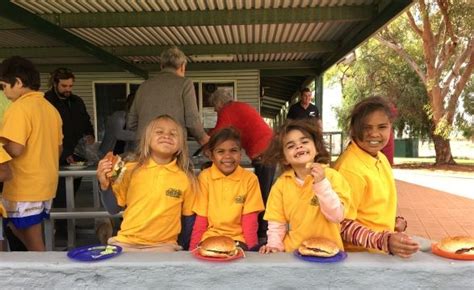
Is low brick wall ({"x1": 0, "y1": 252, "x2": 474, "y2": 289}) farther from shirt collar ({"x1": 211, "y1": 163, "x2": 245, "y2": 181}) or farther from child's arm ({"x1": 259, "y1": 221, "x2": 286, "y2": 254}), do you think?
shirt collar ({"x1": 211, "y1": 163, "x2": 245, "y2": 181})

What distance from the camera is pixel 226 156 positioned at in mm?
2779

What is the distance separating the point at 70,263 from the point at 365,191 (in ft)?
4.42

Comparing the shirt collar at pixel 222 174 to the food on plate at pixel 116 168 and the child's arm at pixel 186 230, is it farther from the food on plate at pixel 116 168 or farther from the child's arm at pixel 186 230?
the food on plate at pixel 116 168

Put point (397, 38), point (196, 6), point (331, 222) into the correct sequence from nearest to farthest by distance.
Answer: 1. point (331, 222)
2. point (196, 6)
3. point (397, 38)

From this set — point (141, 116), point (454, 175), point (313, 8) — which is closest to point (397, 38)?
point (454, 175)

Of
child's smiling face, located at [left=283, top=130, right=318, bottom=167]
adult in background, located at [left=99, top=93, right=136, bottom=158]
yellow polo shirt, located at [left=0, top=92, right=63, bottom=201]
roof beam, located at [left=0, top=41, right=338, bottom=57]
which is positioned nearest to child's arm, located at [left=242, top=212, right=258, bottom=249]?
child's smiling face, located at [left=283, top=130, right=318, bottom=167]

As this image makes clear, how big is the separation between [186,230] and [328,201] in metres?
1.09

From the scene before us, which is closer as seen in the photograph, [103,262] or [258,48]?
[103,262]

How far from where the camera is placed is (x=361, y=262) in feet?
5.48

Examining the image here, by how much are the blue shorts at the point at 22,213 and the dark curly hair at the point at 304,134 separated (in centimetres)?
165

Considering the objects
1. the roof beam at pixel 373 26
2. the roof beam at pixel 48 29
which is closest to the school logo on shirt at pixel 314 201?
the roof beam at pixel 373 26

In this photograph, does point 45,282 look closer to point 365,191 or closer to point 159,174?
point 159,174

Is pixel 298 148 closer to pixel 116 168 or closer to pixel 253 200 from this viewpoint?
pixel 253 200

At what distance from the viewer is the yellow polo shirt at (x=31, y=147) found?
9.07ft
